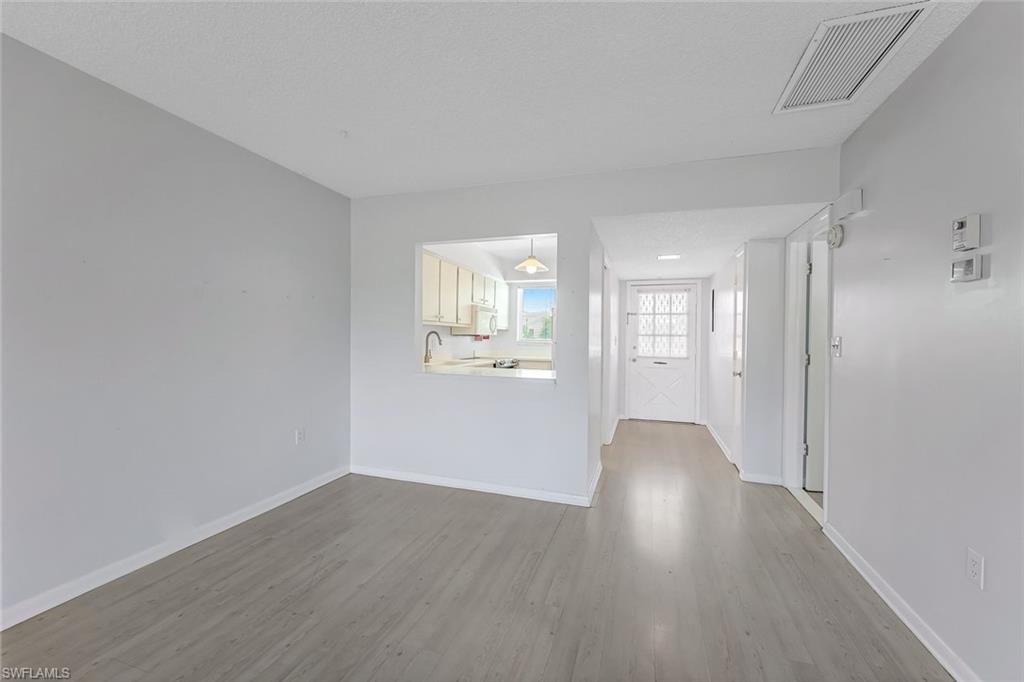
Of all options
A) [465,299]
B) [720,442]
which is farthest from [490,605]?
[720,442]

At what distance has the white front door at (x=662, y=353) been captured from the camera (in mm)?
6340

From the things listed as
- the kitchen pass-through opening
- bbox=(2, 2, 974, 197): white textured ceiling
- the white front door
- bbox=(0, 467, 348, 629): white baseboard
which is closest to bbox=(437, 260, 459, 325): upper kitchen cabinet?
the kitchen pass-through opening

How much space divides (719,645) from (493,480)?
1977 millimetres

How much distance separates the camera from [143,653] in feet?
5.47

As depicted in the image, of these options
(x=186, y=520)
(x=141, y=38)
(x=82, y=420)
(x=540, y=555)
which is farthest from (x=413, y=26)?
(x=186, y=520)

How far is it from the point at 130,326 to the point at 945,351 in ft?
12.9

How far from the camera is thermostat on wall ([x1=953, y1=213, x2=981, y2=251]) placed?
151cm

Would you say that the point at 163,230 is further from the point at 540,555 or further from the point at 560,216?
the point at 540,555

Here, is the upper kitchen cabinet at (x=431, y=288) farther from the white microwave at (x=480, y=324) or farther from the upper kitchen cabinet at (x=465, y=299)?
the white microwave at (x=480, y=324)

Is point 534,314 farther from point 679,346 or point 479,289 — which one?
point 679,346

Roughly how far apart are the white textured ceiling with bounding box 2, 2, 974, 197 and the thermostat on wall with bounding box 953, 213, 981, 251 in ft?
2.66

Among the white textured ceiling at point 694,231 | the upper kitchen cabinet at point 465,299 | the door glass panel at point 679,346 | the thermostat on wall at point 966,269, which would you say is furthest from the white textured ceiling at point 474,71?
the door glass panel at point 679,346

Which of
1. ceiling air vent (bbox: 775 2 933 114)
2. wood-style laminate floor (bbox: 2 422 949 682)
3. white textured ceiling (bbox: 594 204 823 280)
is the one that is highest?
ceiling air vent (bbox: 775 2 933 114)

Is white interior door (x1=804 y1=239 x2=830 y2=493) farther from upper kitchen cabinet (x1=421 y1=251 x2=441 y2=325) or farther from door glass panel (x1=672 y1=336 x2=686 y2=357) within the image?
upper kitchen cabinet (x1=421 y1=251 x2=441 y2=325)
